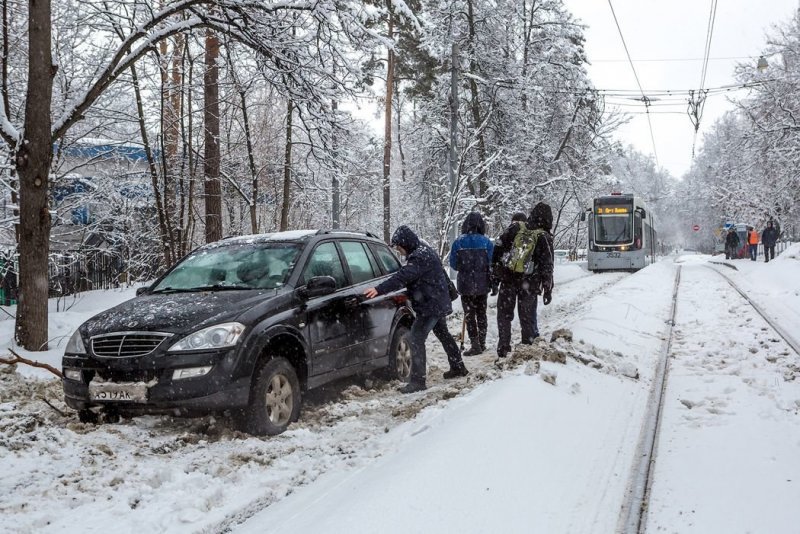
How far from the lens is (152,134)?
1427 centimetres

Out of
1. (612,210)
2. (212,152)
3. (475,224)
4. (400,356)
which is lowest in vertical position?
(400,356)

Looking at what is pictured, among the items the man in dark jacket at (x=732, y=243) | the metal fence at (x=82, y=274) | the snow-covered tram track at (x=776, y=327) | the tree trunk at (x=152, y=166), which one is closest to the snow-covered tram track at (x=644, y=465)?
the snow-covered tram track at (x=776, y=327)

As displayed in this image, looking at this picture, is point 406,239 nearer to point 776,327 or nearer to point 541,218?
point 541,218

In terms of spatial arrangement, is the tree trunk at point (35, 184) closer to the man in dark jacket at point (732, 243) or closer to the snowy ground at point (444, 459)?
the snowy ground at point (444, 459)

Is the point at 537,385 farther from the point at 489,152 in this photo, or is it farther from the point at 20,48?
the point at 489,152

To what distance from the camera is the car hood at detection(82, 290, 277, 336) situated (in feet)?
16.0

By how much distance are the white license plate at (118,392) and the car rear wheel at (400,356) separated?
2.93 metres

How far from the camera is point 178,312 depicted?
506 cm

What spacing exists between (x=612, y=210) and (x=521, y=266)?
18827 mm

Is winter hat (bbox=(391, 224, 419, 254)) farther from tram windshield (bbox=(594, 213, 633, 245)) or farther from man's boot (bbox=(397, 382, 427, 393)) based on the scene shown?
tram windshield (bbox=(594, 213, 633, 245))

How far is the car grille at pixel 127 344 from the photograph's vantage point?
4.80 meters

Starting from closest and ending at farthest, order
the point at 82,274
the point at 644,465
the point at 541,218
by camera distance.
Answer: the point at 644,465 < the point at 541,218 < the point at 82,274

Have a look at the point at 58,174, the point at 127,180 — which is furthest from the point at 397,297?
the point at 127,180

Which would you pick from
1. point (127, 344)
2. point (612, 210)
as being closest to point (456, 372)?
point (127, 344)
